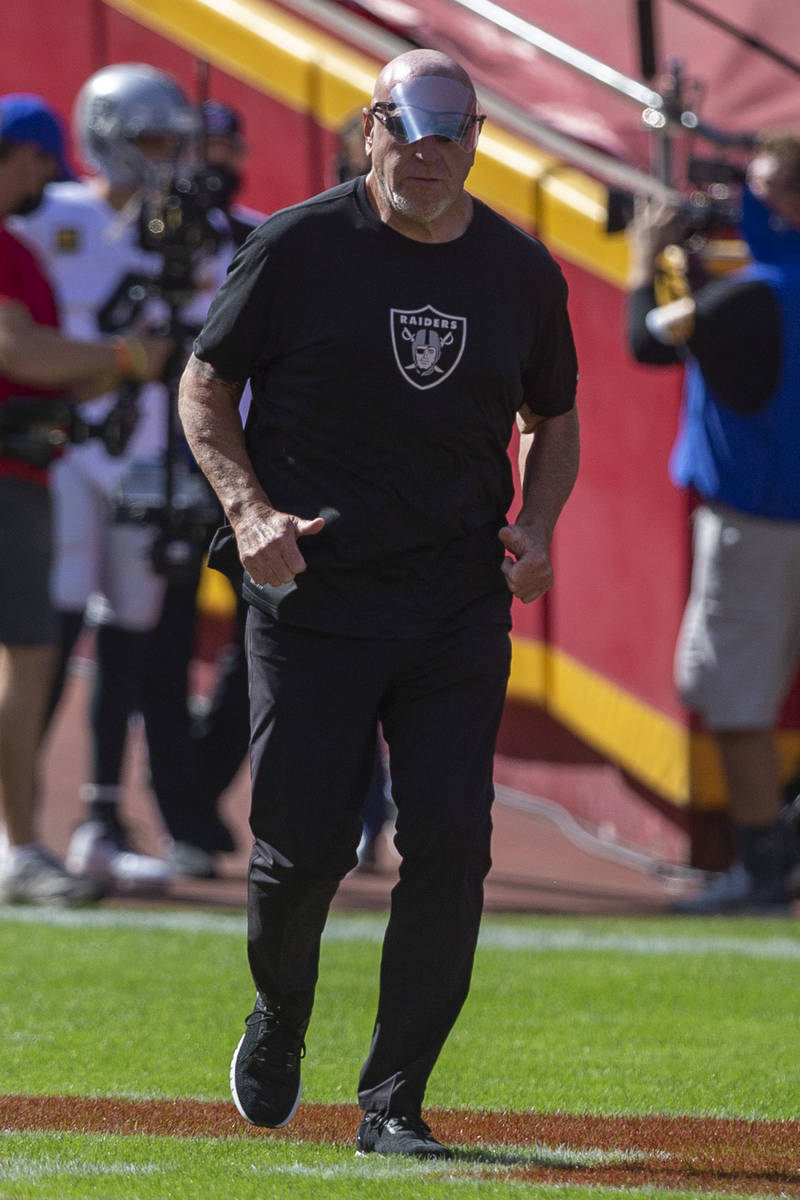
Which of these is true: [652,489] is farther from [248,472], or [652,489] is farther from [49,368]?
[248,472]

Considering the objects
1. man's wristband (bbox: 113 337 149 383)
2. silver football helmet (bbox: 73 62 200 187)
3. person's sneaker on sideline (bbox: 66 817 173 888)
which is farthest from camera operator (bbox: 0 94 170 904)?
silver football helmet (bbox: 73 62 200 187)

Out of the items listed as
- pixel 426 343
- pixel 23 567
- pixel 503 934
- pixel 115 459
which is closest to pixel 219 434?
pixel 426 343

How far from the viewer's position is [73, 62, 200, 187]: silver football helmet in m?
7.96

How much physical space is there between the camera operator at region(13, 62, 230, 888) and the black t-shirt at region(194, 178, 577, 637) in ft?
11.4

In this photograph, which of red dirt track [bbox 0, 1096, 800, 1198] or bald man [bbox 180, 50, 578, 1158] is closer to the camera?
red dirt track [bbox 0, 1096, 800, 1198]

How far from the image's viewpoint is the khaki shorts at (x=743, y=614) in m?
7.66

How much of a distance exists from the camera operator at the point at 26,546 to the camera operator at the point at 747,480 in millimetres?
1919

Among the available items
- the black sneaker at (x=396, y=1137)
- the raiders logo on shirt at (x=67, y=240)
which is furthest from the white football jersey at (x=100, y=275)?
the black sneaker at (x=396, y=1137)

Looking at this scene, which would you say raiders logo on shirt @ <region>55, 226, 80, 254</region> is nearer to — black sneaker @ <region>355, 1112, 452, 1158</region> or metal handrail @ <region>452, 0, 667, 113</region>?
metal handrail @ <region>452, 0, 667, 113</region>

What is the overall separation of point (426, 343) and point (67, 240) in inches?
158

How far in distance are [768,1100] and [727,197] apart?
4153mm

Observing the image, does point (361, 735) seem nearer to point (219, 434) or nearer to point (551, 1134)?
point (219, 434)

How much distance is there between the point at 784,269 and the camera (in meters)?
7.60

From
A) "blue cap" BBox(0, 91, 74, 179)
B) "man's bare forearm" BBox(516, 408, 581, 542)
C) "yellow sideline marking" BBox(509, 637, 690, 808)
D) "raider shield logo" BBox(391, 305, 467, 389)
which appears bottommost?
"yellow sideline marking" BBox(509, 637, 690, 808)
